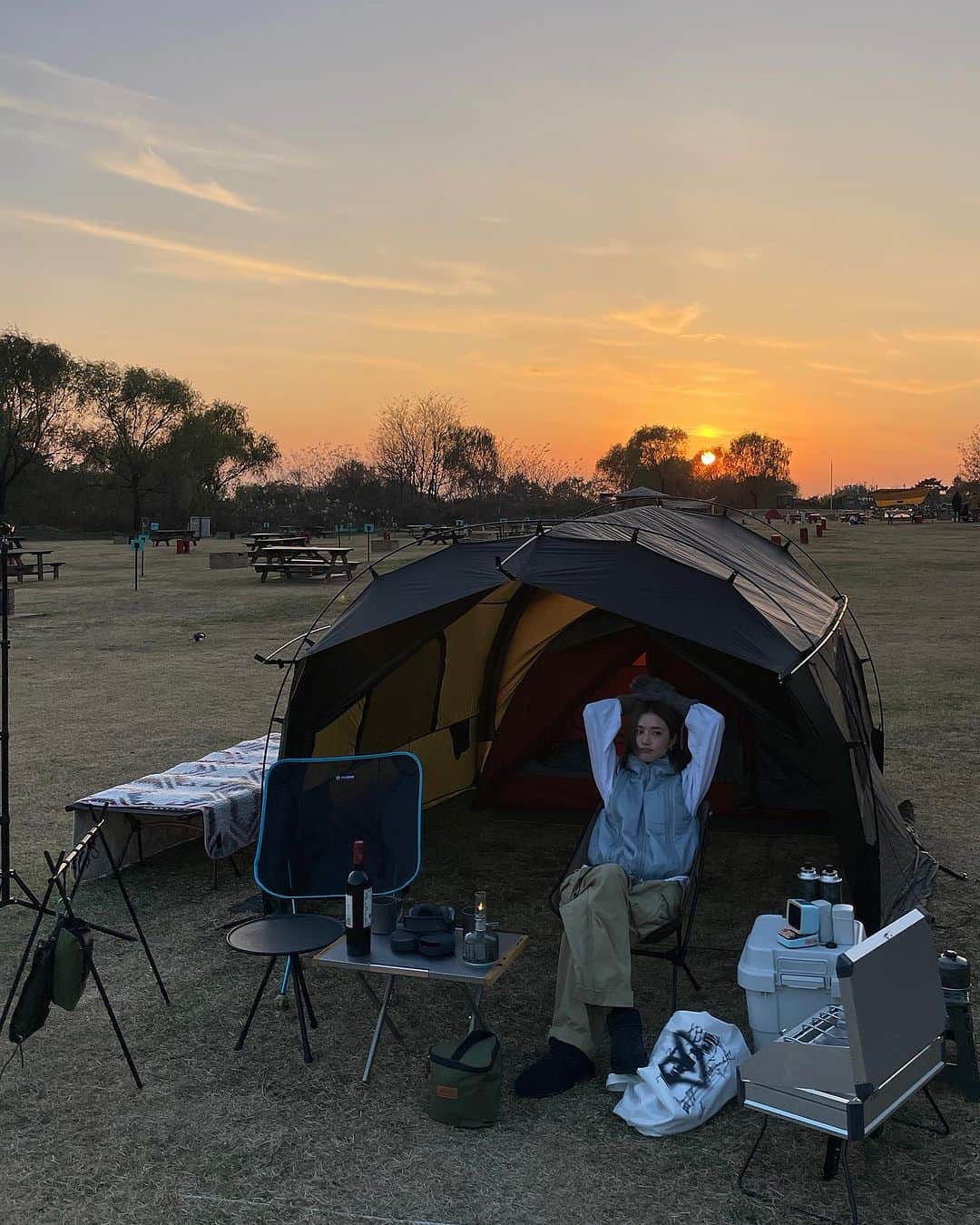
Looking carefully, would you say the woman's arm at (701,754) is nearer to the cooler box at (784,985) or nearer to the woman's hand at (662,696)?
the woman's hand at (662,696)

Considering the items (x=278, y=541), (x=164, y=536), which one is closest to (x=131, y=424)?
(x=164, y=536)

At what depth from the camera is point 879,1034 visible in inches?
129

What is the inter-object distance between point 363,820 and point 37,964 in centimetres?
158

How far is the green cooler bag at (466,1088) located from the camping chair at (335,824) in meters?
1.10

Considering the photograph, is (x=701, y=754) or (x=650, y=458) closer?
(x=701, y=754)

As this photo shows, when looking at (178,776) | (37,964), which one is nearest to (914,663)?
(178,776)

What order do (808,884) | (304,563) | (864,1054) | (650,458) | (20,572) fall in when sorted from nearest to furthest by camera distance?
1. (864,1054)
2. (808,884)
3. (20,572)
4. (304,563)
5. (650,458)

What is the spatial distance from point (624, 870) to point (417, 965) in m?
0.99

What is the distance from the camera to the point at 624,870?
4664 mm

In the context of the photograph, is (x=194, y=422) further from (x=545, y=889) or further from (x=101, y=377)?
(x=545, y=889)

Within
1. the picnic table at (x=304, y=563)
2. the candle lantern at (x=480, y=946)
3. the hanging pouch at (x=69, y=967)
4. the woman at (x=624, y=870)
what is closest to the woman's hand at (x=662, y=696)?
the woman at (x=624, y=870)

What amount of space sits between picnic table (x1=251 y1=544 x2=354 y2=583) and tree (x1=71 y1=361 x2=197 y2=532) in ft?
114

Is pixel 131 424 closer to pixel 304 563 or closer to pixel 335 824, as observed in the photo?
pixel 304 563

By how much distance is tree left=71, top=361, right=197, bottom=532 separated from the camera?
60.3 m
